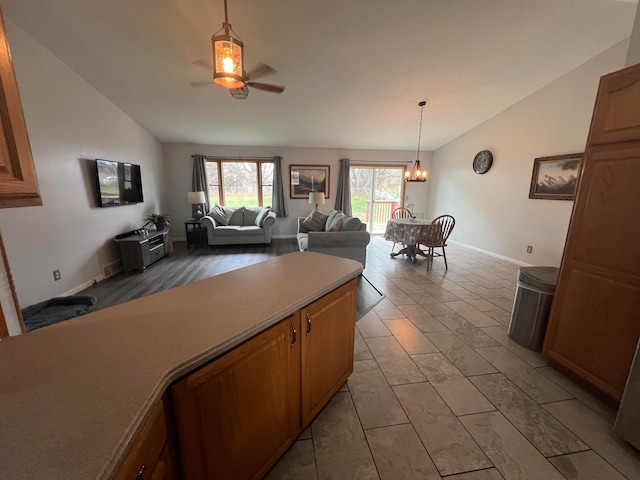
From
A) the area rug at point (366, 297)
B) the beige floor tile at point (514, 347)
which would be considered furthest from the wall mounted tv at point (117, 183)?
the beige floor tile at point (514, 347)

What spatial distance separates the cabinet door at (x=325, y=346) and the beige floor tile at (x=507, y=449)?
0.80 m

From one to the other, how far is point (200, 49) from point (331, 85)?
1750mm

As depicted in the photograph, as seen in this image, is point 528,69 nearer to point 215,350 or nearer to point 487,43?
point 487,43

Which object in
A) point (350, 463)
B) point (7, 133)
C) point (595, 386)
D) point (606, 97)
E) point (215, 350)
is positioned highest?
point (606, 97)

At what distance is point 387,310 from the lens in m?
2.80

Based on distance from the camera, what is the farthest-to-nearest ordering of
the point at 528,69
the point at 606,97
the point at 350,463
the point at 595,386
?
the point at 528,69 < the point at 595,386 < the point at 606,97 < the point at 350,463

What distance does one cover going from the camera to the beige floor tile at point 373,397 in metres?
1.51

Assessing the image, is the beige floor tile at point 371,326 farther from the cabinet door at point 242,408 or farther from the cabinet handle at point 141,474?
the cabinet handle at point 141,474

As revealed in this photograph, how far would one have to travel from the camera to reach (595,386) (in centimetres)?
163

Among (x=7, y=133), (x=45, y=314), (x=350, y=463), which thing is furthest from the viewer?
(x=45, y=314)

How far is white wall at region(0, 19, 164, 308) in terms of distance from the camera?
2572 mm

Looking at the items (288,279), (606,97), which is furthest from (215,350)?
(606,97)

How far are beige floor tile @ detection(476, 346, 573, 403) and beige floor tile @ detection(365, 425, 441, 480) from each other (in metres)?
0.94

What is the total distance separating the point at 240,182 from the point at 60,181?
3.65 m
